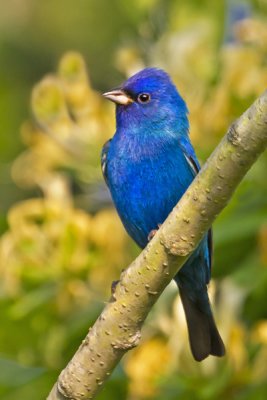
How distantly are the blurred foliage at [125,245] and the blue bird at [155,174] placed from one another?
7 cm

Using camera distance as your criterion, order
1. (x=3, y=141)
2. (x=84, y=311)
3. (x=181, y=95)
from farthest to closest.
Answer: (x=3, y=141) < (x=181, y=95) < (x=84, y=311)

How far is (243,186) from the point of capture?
14.8ft

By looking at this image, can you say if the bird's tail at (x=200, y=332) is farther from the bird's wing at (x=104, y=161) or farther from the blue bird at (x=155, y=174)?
the bird's wing at (x=104, y=161)

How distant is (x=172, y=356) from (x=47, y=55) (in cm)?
430

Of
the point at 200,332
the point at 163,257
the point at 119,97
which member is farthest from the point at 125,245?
the point at 163,257

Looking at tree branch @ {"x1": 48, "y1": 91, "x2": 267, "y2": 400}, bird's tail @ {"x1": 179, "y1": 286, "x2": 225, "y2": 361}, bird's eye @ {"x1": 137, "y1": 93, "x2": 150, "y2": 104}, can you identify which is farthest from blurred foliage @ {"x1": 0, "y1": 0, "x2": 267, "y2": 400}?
tree branch @ {"x1": 48, "y1": 91, "x2": 267, "y2": 400}

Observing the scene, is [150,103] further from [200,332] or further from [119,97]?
[200,332]

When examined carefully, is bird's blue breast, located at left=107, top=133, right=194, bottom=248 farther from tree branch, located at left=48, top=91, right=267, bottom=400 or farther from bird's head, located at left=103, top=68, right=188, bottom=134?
tree branch, located at left=48, top=91, right=267, bottom=400

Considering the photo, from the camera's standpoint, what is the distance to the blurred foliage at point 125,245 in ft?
14.7

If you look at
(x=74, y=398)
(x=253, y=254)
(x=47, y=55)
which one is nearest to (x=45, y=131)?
(x=253, y=254)

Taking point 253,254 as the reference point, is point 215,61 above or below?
above

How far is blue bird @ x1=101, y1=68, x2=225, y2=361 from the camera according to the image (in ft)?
15.6

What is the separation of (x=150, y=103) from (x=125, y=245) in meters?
0.68

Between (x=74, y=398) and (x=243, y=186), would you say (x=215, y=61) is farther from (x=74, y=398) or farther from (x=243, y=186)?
(x=74, y=398)
